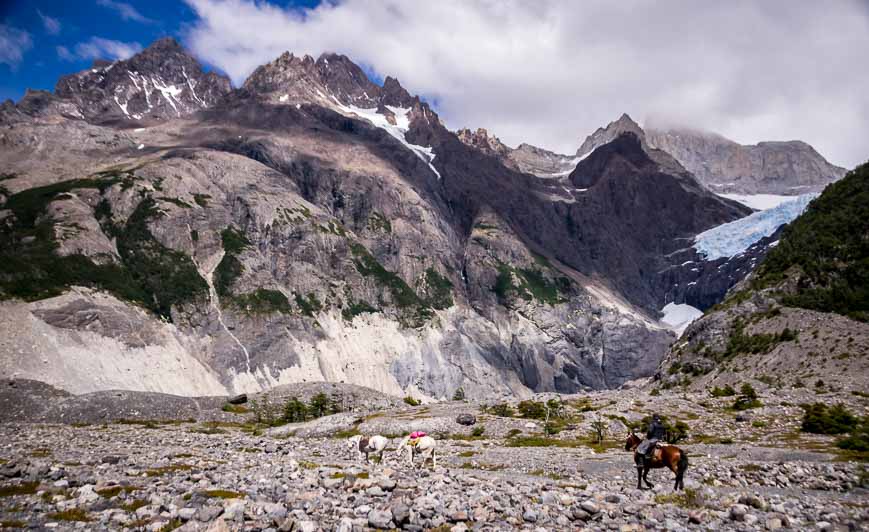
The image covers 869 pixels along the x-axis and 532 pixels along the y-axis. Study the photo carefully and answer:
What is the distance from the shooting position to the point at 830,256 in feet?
414

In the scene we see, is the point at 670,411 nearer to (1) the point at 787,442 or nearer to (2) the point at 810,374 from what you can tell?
(1) the point at 787,442

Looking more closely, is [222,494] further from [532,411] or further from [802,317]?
[802,317]

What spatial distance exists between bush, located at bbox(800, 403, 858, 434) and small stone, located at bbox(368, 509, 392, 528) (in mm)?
49773

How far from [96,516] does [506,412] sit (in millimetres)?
80978

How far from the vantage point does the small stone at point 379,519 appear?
53.5 ft

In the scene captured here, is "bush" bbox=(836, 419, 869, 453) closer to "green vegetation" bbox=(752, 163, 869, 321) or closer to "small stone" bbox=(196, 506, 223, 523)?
"small stone" bbox=(196, 506, 223, 523)

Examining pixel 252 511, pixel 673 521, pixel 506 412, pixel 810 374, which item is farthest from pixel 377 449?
pixel 810 374

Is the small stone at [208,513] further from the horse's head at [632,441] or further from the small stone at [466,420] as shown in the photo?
the small stone at [466,420]

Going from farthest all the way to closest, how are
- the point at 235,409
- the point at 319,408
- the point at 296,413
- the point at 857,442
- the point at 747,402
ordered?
the point at 235,409, the point at 296,413, the point at 319,408, the point at 747,402, the point at 857,442

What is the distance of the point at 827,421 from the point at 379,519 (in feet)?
167

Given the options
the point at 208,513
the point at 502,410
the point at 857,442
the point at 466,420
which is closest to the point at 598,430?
the point at 466,420

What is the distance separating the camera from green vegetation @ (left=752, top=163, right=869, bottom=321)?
112m

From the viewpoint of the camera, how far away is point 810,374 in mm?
89938

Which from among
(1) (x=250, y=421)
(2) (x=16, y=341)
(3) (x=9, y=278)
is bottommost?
(1) (x=250, y=421)
